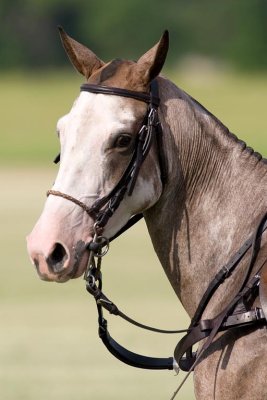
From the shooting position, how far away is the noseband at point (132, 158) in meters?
5.59

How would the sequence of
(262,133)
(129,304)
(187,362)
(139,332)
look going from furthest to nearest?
1. (262,133)
2. (129,304)
3. (139,332)
4. (187,362)

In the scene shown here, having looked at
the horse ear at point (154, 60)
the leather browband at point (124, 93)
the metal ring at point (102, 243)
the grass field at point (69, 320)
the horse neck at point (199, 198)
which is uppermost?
the horse ear at point (154, 60)

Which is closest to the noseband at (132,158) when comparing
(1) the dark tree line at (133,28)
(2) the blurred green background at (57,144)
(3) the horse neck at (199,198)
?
(3) the horse neck at (199,198)

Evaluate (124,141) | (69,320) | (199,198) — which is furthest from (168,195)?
(69,320)

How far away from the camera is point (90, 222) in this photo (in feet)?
18.3

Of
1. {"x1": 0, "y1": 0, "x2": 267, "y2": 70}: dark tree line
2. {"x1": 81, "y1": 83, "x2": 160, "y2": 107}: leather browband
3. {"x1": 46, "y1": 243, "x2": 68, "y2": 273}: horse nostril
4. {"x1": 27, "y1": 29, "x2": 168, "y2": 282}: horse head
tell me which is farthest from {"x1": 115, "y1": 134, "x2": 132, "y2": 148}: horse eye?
{"x1": 0, "y1": 0, "x2": 267, "y2": 70}: dark tree line

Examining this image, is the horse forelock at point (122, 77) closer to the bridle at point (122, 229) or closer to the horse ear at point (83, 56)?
the bridle at point (122, 229)

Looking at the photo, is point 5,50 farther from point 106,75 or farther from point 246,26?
point 106,75

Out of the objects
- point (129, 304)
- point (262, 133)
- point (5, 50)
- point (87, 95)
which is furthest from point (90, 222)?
point (5, 50)

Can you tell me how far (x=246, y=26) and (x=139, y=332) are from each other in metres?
63.6

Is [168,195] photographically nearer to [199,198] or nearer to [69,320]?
[199,198]

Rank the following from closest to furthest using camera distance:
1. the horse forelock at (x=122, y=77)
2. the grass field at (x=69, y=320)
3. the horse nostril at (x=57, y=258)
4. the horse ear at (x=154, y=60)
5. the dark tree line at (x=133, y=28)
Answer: the horse nostril at (x=57, y=258), the horse ear at (x=154, y=60), the horse forelock at (x=122, y=77), the grass field at (x=69, y=320), the dark tree line at (x=133, y=28)

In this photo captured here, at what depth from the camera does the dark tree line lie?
2889 inches

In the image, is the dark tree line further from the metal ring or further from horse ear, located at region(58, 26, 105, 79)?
the metal ring
